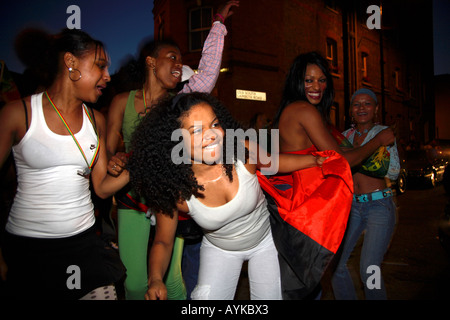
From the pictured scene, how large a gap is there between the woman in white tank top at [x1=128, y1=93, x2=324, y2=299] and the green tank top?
0.33 meters

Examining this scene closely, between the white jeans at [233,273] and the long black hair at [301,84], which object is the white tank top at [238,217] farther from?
the long black hair at [301,84]

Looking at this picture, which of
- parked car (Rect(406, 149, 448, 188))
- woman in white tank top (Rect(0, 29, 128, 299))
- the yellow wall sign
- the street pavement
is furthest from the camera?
the yellow wall sign

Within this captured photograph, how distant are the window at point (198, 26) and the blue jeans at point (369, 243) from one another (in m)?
11.9

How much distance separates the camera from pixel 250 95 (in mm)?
12680

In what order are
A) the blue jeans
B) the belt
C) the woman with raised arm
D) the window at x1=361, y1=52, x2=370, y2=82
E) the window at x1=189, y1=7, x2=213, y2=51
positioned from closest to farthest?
the woman with raised arm < the blue jeans < the belt < the window at x1=189, y1=7, x2=213, y2=51 < the window at x1=361, y1=52, x2=370, y2=82

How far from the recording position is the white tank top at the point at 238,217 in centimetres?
200

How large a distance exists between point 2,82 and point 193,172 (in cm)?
170

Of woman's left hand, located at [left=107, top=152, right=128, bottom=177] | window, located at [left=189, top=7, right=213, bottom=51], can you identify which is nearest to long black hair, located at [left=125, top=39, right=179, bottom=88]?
woman's left hand, located at [left=107, top=152, right=128, bottom=177]

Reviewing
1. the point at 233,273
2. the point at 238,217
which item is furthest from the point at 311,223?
the point at 233,273

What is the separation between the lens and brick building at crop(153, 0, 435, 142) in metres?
12.4

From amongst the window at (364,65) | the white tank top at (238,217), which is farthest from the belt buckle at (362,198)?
the window at (364,65)

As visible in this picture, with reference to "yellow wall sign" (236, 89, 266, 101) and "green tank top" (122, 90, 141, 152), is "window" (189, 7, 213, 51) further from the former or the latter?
"green tank top" (122, 90, 141, 152)

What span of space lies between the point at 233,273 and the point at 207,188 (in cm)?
63

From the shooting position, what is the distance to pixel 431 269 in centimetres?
430
